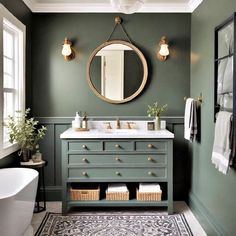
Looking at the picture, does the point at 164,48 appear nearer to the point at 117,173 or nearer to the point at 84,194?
the point at 117,173

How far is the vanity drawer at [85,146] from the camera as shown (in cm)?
382

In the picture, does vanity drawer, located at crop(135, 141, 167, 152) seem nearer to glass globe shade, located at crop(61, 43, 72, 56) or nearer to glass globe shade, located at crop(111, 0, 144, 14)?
glass globe shade, located at crop(61, 43, 72, 56)

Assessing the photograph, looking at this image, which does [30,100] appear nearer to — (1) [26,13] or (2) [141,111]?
(1) [26,13]

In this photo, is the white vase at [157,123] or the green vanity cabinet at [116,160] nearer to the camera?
the green vanity cabinet at [116,160]

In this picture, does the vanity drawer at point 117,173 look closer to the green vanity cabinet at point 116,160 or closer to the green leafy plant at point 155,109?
the green vanity cabinet at point 116,160

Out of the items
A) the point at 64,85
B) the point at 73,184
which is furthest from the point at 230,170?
the point at 64,85

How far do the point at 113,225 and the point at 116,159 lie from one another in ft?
2.38

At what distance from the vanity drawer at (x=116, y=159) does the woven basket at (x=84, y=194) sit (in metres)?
0.32

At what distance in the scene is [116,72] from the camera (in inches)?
171

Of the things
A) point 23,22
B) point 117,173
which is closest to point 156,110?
point 117,173

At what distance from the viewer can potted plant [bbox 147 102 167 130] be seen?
421cm

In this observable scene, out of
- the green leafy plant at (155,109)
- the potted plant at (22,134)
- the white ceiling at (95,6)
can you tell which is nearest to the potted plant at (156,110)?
the green leafy plant at (155,109)

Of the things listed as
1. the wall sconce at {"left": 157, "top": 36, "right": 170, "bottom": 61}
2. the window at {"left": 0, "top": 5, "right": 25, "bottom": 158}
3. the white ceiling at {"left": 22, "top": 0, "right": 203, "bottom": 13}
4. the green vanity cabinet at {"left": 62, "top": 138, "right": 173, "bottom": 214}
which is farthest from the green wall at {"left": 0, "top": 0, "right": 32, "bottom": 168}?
the wall sconce at {"left": 157, "top": 36, "right": 170, "bottom": 61}

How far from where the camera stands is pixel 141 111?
4395 mm
